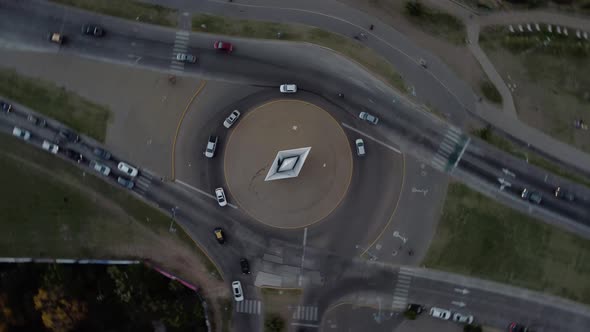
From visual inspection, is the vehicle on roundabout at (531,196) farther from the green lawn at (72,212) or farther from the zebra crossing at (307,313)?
the green lawn at (72,212)

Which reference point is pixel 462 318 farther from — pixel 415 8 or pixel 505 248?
pixel 415 8

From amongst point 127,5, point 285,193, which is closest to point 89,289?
point 285,193

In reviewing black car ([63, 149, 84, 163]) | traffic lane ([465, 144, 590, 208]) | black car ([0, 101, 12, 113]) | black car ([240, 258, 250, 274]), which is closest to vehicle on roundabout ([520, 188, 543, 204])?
traffic lane ([465, 144, 590, 208])

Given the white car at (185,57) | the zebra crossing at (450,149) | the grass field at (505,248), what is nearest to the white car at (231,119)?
the white car at (185,57)

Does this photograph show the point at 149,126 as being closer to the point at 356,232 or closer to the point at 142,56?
the point at 142,56

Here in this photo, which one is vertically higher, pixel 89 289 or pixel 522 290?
pixel 522 290

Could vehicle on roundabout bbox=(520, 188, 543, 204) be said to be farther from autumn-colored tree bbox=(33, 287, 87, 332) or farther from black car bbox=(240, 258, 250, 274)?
autumn-colored tree bbox=(33, 287, 87, 332)

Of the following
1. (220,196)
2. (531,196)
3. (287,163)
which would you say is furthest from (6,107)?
(531,196)
